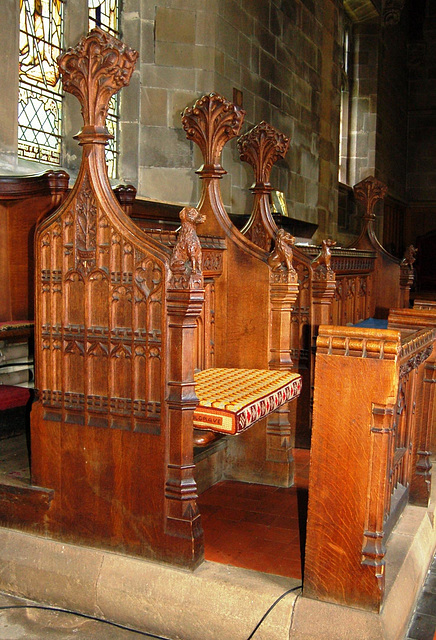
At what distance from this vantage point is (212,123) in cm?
335

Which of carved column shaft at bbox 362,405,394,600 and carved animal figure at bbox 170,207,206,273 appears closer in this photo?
carved column shaft at bbox 362,405,394,600

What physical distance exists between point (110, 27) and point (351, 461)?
5.04 m

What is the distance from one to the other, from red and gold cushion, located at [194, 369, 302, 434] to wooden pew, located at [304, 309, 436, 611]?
49 cm

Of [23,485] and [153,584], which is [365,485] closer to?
[153,584]

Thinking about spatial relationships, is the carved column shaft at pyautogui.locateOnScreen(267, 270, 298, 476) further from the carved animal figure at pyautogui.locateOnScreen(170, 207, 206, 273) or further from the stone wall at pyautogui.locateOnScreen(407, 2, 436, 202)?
the stone wall at pyautogui.locateOnScreen(407, 2, 436, 202)

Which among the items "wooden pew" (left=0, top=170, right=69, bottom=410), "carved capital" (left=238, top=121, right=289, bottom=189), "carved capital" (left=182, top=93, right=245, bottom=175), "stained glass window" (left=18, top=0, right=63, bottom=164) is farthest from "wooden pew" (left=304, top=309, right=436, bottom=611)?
"stained glass window" (left=18, top=0, right=63, bottom=164)

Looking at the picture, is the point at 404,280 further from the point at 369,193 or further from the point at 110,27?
the point at 110,27

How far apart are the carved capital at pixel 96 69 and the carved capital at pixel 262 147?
1358mm

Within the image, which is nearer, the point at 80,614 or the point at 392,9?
the point at 80,614

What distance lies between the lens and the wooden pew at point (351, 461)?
220 centimetres

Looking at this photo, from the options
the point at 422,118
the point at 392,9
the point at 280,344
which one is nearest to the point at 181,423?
the point at 280,344

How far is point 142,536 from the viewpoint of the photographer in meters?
2.59

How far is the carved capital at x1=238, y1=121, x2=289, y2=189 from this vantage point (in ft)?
12.8

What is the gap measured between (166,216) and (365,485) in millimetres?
4098
